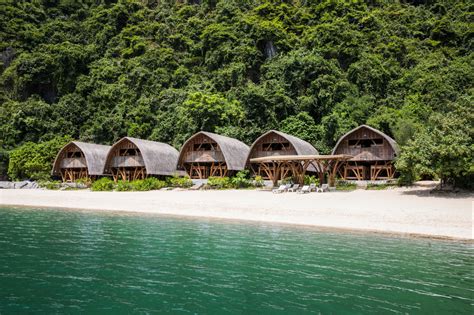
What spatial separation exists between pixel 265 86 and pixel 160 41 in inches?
907

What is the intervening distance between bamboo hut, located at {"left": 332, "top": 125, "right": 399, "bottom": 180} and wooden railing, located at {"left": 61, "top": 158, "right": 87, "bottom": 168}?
22782 millimetres

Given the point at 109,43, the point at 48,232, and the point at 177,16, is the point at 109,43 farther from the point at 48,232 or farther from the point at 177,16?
the point at 48,232

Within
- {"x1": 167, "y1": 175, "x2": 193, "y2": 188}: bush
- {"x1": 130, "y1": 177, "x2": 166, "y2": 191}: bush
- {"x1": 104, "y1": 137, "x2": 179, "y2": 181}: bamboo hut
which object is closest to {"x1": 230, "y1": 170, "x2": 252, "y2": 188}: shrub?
{"x1": 167, "y1": 175, "x2": 193, "y2": 188}: bush

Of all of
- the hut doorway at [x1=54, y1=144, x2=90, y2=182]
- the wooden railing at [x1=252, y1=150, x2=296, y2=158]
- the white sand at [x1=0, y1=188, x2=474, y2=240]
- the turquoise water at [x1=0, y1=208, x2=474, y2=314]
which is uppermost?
the wooden railing at [x1=252, y1=150, x2=296, y2=158]

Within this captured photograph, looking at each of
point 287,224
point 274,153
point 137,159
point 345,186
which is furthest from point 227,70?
point 287,224

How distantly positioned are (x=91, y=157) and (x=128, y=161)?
3633mm

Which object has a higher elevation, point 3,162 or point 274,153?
point 274,153

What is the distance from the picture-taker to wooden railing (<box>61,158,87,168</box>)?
35719 millimetres

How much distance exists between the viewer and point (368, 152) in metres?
31.5

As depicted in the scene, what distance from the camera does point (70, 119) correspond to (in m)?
50.6

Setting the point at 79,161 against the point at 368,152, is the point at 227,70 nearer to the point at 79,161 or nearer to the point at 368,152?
the point at 79,161

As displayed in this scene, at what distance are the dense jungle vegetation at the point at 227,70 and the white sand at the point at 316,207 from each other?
12.3 m

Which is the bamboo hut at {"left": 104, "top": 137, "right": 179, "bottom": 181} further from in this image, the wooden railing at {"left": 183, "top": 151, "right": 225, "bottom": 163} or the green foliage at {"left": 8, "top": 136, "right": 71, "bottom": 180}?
the green foliage at {"left": 8, "top": 136, "right": 71, "bottom": 180}

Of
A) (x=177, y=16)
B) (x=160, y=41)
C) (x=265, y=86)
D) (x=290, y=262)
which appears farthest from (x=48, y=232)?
(x=177, y=16)
